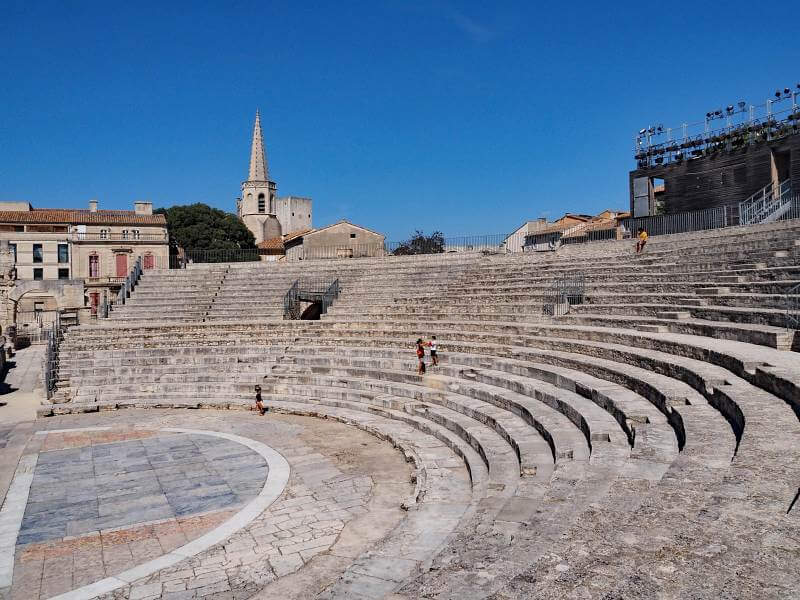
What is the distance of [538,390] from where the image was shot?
11.9 metres

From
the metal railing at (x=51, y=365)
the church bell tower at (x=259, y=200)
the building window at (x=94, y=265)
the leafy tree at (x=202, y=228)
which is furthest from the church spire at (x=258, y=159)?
the metal railing at (x=51, y=365)

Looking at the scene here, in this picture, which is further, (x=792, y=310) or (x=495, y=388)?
(x=495, y=388)

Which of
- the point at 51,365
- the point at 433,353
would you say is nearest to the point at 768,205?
the point at 433,353

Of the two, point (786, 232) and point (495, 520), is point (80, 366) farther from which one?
point (786, 232)

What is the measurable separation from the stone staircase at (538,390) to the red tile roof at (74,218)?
26.5 m

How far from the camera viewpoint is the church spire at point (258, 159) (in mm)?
90000

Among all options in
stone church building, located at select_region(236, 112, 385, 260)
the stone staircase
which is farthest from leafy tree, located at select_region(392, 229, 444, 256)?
stone church building, located at select_region(236, 112, 385, 260)

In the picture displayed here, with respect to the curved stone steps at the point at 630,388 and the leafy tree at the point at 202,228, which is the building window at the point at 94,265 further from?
the curved stone steps at the point at 630,388

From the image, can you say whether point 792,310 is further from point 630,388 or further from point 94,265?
point 94,265

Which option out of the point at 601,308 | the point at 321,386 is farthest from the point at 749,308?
the point at 321,386

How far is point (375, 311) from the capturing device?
2173cm

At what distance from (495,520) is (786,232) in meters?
14.2

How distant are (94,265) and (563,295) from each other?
1593 inches

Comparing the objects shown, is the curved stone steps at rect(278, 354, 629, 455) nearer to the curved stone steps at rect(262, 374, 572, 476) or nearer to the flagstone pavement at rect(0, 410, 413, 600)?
the curved stone steps at rect(262, 374, 572, 476)
